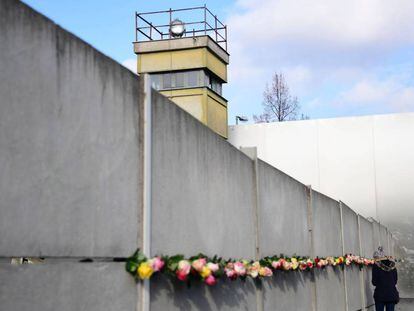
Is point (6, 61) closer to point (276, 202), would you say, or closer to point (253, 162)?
point (253, 162)

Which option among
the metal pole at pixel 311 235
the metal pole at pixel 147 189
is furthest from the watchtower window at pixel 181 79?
the metal pole at pixel 147 189

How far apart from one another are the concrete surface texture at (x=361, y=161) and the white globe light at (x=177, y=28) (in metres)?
6.04

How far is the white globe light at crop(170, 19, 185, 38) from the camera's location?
29625 mm

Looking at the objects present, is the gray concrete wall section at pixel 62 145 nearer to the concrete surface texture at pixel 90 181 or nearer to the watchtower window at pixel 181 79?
the concrete surface texture at pixel 90 181

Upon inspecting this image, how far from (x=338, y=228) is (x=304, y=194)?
3.38m

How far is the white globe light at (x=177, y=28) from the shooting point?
97.2ft

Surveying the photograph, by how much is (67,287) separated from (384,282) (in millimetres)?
11459

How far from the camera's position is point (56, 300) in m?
3.86

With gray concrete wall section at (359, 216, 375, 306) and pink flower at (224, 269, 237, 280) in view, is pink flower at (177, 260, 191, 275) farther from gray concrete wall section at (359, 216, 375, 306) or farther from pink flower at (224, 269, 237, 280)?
gray concrete wall section at (359, 216, 375, 306)

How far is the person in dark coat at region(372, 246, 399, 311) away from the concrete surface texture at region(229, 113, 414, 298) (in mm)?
13146

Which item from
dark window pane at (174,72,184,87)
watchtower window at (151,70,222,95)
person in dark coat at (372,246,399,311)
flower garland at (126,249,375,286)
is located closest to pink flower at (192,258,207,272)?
flower garland at (126,249,375,286)

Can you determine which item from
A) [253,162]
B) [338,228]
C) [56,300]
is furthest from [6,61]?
[338,228]

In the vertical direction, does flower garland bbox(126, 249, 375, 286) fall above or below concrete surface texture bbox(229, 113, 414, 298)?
below

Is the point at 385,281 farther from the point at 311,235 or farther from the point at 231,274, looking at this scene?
the point at 231,274
